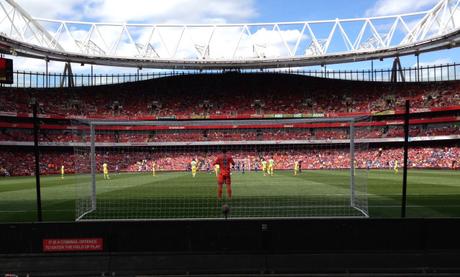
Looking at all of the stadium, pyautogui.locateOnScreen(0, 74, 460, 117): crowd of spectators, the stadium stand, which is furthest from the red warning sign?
pyautogui.locateOnScreen(0, 74, 460, 117): crowd of spectators

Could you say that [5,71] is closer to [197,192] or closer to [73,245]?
[197,192]

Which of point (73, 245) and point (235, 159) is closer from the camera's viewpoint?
point (73, 245)


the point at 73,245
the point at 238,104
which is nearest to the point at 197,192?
the point at 73,245

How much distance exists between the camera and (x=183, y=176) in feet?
122

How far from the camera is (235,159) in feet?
97.2

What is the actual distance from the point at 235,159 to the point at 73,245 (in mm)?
21059

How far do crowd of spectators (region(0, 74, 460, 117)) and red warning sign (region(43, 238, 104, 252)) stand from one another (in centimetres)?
6440

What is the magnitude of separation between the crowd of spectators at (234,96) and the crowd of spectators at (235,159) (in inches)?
428

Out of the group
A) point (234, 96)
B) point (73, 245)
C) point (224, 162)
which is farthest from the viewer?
point (234, 96)

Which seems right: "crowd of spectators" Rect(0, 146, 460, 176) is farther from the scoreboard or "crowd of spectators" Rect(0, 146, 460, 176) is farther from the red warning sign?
the red warning sign

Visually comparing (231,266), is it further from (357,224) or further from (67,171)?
(67,171)

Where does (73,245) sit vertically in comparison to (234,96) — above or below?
below

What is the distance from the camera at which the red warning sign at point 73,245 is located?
8852 millimetres

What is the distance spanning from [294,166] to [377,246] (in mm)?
32528
